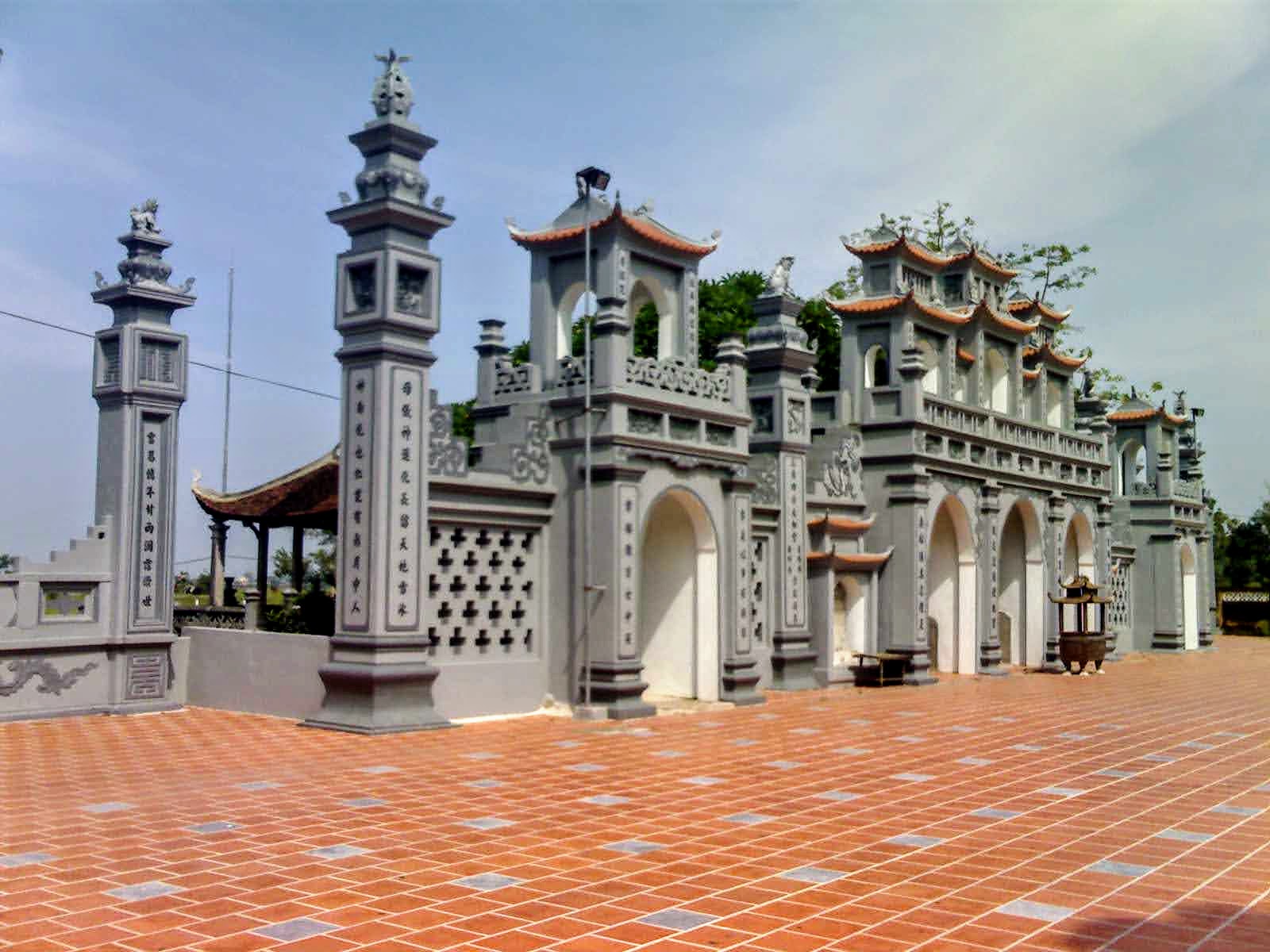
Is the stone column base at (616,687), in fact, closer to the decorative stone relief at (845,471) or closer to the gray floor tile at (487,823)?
the gray floor tile at (487,823)

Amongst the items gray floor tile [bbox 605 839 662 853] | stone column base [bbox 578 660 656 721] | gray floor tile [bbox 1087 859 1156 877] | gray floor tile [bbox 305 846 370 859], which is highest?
stone column base [bbox 578 660 656 721]

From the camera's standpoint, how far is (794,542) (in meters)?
16.2

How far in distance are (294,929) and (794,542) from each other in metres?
11.7

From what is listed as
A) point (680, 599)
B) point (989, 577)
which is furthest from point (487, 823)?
point (989, 577)

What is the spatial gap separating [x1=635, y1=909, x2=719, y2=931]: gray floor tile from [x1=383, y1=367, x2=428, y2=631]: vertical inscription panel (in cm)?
614

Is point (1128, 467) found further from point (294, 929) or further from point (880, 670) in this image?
point (294, 929)

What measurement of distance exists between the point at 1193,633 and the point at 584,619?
21.9 m

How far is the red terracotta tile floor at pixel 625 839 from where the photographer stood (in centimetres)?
505

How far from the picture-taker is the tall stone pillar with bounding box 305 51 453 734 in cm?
1094

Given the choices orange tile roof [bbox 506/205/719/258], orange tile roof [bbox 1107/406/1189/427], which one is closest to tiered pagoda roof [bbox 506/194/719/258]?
orange tile roof [bbox 506/205/719/258]

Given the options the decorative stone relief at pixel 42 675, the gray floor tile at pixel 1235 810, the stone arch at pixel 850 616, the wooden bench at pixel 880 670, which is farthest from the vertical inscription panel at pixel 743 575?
the gray floor tile at pixel 1235 810

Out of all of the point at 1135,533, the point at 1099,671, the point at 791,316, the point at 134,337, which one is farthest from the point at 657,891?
the point at 1135,533

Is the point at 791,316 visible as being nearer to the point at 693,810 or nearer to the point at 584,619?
the point at 584,619

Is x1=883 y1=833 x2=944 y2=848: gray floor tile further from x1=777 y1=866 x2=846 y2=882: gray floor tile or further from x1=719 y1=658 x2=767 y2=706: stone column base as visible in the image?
x1=719 y1=658 x2=767 y2=706: stone column base
